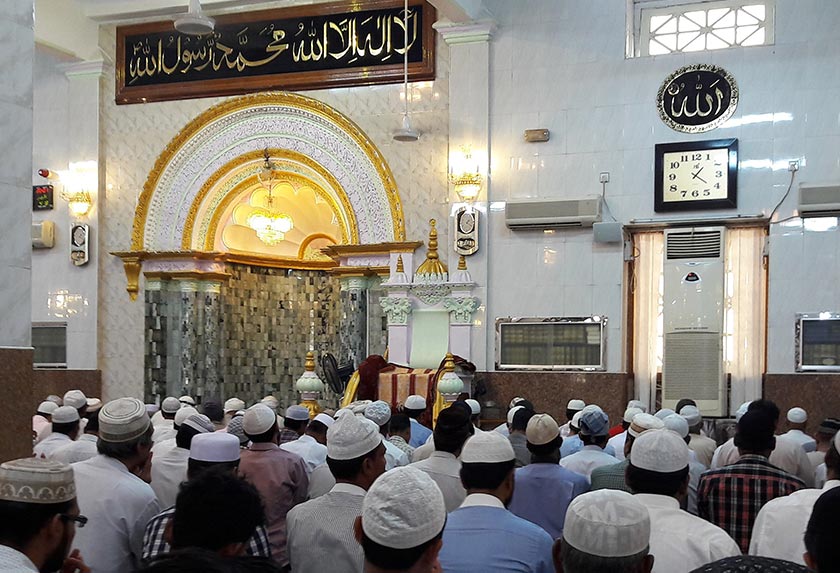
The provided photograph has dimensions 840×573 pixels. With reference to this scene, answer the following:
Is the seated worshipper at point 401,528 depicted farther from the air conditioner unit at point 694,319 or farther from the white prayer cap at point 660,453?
the air conditioner unit at point 694,319

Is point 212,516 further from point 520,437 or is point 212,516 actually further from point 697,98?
point 697,98

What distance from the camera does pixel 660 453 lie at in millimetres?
2600

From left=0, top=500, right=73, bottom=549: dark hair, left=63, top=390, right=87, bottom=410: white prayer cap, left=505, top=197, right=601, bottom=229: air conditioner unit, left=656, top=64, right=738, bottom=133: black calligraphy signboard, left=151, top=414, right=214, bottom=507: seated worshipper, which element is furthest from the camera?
left=505, top=197, right=601, bottom=229: air conditioner unit

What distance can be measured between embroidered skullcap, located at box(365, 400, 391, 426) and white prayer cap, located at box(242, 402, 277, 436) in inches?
50.6

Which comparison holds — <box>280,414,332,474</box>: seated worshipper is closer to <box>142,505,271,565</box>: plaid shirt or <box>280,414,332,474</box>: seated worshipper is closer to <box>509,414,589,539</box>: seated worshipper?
<box>509,414,589,539</box>: seated worshipper

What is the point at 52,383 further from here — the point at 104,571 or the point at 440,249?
the point at 104,571

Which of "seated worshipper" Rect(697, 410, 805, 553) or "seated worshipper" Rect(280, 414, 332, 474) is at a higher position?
"seated worshipper" Rect(697, 410, 805, 553)

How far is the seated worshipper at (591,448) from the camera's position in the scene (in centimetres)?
410

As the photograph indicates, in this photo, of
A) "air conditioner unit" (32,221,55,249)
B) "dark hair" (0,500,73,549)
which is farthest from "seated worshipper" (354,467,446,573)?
"air conditioner unit" (32,221,55,249)

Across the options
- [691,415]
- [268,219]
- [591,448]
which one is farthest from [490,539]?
[268,219]

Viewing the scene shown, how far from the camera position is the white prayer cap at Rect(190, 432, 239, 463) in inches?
117

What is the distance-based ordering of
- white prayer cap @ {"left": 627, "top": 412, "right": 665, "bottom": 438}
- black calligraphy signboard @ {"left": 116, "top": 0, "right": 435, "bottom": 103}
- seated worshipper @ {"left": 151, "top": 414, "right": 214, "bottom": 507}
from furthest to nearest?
black calligraphy signboard @ {"left": 116, "top": 0, "right": 435, "bottom": 103} < white prayer cap @ {"left": 627, "top": 412, "right": 665, "bottom": 438} < seated worshipper @ {"left": 151, "top": 414, "right": 214, "bottom": 507}

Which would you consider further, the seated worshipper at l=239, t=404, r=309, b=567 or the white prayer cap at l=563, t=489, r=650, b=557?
the seated worshipper at l=239, t=404, r=309, b=567

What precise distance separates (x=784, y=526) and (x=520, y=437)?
2.18m
